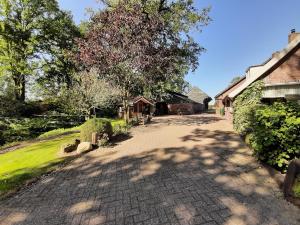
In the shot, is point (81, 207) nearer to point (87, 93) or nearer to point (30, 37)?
point (87, 93)

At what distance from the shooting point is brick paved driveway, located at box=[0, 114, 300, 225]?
15.6ft

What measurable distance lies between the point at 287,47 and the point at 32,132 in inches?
914

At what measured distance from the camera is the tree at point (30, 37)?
1065 inches

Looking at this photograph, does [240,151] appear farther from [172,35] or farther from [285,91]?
[172,35]

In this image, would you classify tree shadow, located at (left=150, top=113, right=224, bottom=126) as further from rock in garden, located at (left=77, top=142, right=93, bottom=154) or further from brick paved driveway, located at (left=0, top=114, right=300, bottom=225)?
brick paved driveway, located at (left=0, top=114, right=300, bottom=225)

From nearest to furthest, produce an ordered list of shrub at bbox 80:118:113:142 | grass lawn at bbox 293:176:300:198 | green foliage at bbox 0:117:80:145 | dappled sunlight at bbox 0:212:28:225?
1. grass lawn at bbox 293:176:300:198
2. dappled sunlight at bbox 0:212:28:225
3. shrub at bbox 80:118:113:142
4. green foliage at bbox 0:117:80:145

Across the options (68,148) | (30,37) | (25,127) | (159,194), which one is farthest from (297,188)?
(30,37)

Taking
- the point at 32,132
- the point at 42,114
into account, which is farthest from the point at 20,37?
the point at 32,132

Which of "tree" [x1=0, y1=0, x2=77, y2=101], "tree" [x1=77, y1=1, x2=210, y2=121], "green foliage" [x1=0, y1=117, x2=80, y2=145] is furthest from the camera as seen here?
"tree" [x1=0, y1=0, x2=77, y2=101]

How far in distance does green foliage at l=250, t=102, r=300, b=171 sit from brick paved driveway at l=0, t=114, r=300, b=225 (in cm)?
61

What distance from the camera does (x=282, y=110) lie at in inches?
263

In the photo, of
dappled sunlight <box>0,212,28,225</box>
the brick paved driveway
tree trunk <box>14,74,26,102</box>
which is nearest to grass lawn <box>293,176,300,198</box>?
the brick paved driveway

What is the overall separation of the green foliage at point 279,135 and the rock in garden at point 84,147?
27.5ft

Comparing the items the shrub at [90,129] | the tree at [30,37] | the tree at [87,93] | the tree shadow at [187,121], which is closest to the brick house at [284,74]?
the tree shadow at [187,121]
